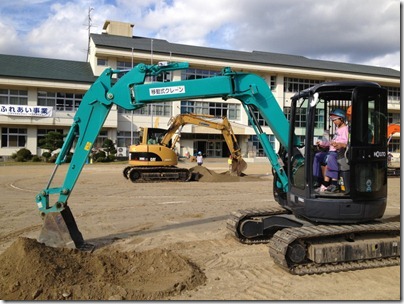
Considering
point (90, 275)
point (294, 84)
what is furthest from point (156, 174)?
point (294, 84)

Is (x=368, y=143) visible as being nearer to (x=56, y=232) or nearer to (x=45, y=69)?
(x=56, y=232)

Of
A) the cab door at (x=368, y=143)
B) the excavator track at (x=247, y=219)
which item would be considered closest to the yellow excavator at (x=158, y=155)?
the excavator track at (x=247, y=219)

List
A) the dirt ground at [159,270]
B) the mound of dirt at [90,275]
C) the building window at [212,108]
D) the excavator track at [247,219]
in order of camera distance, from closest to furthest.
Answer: the mound of dirt at [90,275] → the dirt ground at [159,270] → the excavator track at [247,219] → the building window at [212,108]

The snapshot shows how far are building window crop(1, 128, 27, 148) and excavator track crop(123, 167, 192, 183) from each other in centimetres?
2386

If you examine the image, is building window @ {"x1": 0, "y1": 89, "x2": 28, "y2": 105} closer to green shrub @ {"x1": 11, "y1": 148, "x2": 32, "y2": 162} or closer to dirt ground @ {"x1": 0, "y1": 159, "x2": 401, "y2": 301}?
green shrub @ {"x1": 11, "y1": 148, "x2": 32, "y2": 162}

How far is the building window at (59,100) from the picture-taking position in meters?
39.5

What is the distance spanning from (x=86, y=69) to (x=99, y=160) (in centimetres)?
1299

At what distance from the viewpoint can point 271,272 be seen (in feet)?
18.6

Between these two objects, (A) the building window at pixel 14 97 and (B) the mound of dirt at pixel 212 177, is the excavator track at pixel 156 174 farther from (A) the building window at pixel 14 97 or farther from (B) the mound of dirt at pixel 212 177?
(A) the building window at pixel 14 97

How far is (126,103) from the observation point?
675 centimetres

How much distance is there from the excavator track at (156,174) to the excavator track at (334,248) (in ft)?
43.3

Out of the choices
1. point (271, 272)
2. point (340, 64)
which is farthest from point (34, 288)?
point (340, 64)

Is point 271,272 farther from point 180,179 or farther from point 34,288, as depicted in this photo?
point 180,179

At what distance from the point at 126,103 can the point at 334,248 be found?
166 inches
